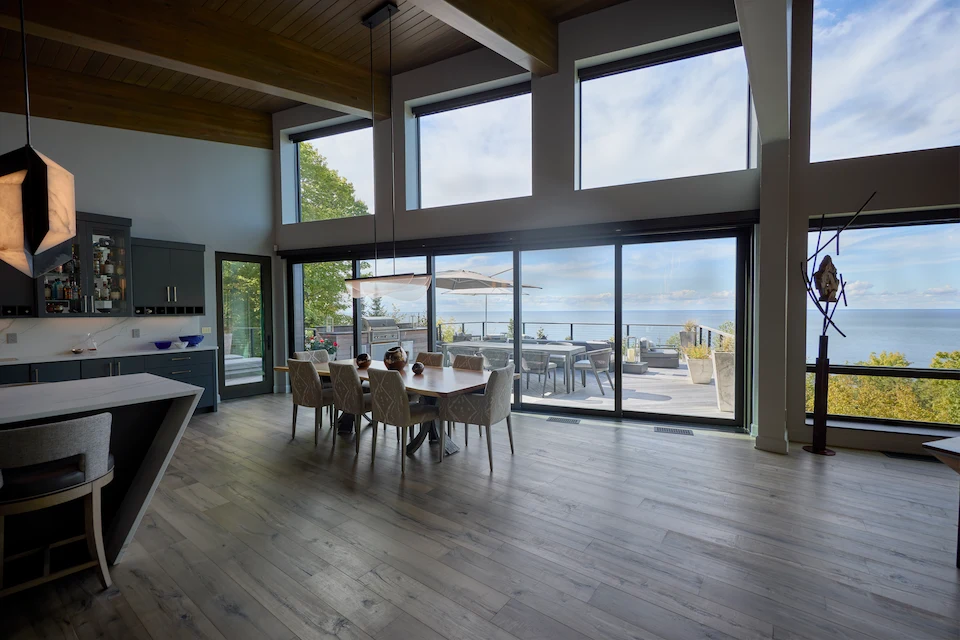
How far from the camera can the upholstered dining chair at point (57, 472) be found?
183cm

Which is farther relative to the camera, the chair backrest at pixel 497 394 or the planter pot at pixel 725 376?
the planter pot at pixel 725 376

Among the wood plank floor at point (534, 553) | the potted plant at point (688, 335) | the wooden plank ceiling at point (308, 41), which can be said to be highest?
the wooden plank ceiling at point (308, 41)

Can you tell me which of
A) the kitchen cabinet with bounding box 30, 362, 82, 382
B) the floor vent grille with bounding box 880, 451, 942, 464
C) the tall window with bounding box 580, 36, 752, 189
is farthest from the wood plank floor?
the tall window with bounding box 580, 36, 752, 189

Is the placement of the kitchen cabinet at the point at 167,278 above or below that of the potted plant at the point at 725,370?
above

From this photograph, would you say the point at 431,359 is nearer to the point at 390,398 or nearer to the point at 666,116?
the point at 390,398

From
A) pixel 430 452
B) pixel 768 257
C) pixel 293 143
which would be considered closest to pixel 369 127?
pixel 293 143

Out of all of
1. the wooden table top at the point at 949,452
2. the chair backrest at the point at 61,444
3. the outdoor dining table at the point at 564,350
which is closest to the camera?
the chair backrest at the point at 61,444

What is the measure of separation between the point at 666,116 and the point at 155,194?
6511 millimetres

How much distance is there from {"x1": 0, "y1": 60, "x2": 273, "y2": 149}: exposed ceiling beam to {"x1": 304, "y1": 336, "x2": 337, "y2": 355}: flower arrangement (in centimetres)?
319

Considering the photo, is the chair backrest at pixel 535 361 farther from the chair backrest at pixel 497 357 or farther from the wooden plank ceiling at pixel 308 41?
the wooden plank ceiling at pixel 308 41

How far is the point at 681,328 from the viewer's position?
4.99 m

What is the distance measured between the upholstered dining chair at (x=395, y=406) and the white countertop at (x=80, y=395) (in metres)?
1.50

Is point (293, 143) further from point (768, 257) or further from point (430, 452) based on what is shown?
point (768, 257)

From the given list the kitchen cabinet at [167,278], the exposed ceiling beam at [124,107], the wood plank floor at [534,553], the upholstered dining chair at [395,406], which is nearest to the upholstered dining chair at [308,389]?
the wood plank floor at [534,553]
